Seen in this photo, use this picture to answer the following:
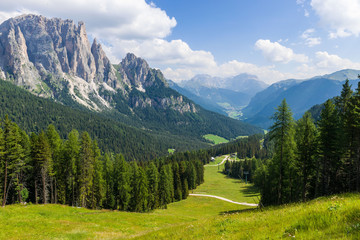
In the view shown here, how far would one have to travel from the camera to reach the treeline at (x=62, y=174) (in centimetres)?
3841

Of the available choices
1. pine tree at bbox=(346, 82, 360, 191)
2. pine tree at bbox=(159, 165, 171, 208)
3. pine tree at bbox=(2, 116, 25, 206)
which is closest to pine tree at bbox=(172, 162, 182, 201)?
pine tree at bbox=(159, 165, 171, 208)

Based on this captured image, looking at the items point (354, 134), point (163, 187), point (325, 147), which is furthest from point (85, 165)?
point (354, 134)

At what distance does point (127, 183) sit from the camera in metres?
61.4

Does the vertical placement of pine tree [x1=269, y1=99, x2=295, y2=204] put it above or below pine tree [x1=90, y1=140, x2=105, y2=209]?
above

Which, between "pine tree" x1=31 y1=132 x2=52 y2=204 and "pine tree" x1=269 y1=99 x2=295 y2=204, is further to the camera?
"pine tree" x1=31 y1=132 x2=52 y2=204

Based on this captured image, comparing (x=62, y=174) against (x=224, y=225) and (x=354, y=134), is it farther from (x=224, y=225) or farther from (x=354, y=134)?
(x=354, y=134)

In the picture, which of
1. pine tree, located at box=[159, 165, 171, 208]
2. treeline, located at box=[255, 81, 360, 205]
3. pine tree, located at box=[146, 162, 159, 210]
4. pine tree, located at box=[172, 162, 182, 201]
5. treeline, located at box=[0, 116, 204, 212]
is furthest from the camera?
pine tree, located at box=[172, 162, 182, 201]

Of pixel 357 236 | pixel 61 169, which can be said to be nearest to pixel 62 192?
pixel 61 169

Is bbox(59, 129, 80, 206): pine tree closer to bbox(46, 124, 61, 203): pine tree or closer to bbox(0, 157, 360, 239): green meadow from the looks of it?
bbox(46, 124, 61, 203): pine tree

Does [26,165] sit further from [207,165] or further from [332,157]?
[207,165]

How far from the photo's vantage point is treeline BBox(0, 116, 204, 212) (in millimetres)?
38406

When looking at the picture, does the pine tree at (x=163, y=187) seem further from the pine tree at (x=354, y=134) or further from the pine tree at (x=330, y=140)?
the pine tree at (x=354, y=134)

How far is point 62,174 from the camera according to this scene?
157 feet

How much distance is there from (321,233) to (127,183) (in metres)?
60.5
